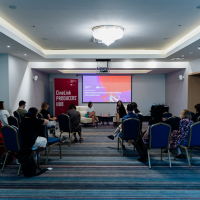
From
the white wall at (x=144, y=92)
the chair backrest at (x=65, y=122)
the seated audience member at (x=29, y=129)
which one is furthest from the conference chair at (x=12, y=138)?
the white wall at (x=144, y=92)

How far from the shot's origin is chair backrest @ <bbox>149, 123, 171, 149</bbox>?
12.6ft

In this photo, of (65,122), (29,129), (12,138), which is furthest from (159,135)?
(65,122)

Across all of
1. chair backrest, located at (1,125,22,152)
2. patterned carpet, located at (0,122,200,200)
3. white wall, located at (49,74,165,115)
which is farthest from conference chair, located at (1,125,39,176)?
white wall, located at (49,74,165,115)

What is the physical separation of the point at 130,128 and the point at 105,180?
5.29 feet

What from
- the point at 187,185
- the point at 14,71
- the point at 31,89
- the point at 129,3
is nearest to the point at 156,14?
the point at 129,3

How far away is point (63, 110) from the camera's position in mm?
9969

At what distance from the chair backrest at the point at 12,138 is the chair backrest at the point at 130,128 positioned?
92.2 inches

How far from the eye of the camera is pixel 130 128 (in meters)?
4.61

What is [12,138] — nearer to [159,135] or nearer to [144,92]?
[159,135]

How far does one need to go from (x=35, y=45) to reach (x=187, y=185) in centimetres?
652

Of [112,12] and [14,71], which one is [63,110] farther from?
[112,12]

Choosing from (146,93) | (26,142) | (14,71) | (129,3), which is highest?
(129,3)

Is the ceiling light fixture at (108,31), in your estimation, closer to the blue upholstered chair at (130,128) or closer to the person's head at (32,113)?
the blue upholstered chair at (130,128)

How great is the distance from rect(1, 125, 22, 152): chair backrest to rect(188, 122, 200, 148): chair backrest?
3334mm
